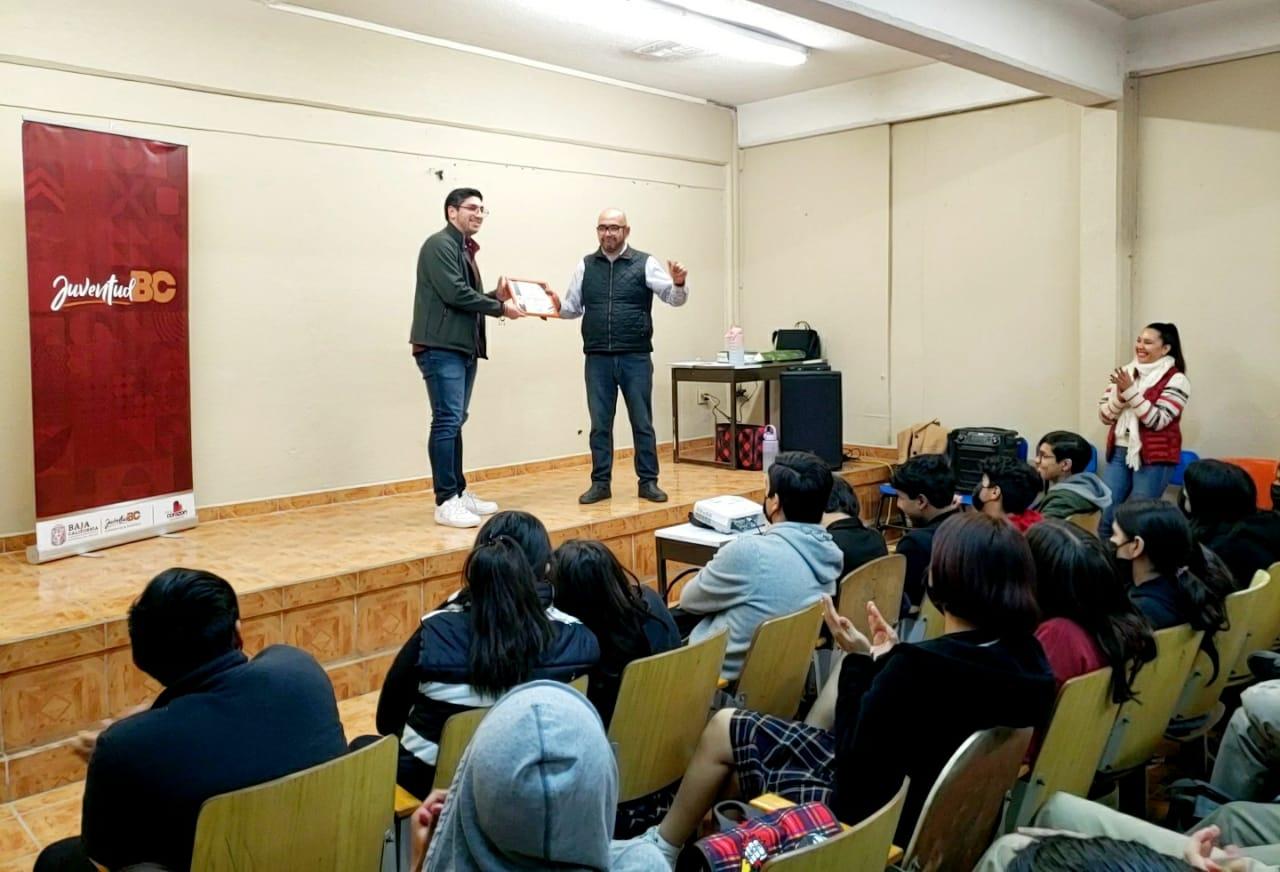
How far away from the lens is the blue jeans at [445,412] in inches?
190

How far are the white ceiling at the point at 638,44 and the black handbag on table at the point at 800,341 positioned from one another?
5.69ft

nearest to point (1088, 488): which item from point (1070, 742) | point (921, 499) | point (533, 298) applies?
point (921, 499)

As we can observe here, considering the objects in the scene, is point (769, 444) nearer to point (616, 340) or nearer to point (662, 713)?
point (616, 340)

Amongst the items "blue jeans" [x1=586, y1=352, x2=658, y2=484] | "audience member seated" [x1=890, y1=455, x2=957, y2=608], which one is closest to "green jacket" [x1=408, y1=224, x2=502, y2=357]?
"blue jeans" [x1=586, y1=352, x2=658, y2=484]

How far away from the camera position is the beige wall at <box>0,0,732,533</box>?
452 cm

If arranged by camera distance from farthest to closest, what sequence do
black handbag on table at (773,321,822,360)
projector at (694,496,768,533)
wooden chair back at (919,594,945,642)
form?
black handbag on table at (773,321,822,360), projector at (694,496,768,533), wooden chair back at (919,594,945,642)

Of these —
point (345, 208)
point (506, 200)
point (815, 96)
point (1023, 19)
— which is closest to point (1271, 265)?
point (1023, 19)

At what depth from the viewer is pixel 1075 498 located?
3.99m

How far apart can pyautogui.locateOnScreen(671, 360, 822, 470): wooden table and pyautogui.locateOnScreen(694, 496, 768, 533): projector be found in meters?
2.73

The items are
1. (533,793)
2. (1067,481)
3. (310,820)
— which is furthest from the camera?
(1067,481)

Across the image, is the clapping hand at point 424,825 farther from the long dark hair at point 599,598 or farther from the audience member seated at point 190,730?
the long dark hair at point 599,598

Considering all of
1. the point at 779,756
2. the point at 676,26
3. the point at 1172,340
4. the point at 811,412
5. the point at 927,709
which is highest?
the point at 676,26

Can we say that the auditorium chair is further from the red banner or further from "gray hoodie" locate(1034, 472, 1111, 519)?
the red banner

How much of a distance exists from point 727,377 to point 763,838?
205 inches
